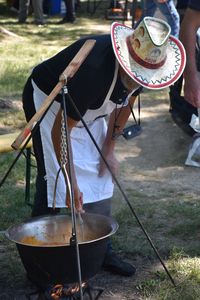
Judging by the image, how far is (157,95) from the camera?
27.6 ft

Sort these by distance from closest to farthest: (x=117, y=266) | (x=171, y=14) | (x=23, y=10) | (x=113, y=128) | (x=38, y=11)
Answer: (x=113, y=128) < (x=117, y=266) < (x=171, y=14) < (x=38, y=11) < (x=23, y=10)

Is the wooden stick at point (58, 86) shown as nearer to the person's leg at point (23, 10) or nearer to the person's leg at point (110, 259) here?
the person's leg at point (110, 259)

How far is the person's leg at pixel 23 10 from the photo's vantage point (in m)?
13.7

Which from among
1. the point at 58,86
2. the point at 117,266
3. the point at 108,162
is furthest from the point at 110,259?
the point at 58,86

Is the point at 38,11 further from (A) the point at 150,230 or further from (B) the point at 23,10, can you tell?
(A) the point at 150,230

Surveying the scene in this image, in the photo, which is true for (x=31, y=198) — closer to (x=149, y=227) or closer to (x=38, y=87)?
(x=149, y=227)

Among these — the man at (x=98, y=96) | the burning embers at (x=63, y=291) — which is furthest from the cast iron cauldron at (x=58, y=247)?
the man at (x=98, y=96)

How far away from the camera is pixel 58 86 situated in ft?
9.93

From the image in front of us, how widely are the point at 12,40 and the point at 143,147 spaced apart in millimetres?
5691

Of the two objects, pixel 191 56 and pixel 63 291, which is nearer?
pixel 63 291

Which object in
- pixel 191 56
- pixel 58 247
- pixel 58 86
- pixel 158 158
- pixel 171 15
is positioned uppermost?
pixel 58 86

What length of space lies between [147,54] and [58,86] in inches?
17.4

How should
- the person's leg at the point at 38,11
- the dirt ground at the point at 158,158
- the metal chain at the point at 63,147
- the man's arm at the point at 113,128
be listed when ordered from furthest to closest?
the person's leg at the point at 38,11
the dirt ground at the point at 158,158
the man's arm at the point at 113,128
the metal chain at the point at 63,147

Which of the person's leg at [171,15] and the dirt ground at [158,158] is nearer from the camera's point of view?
the dirt ground at [158,158]
